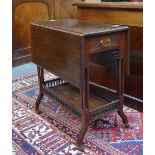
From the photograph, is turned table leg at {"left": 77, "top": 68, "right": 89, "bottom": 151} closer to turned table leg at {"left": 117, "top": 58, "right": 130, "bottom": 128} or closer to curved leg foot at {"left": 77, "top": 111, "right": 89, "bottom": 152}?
curved leg foot at {"left": 77, "top": 111, "right": 89, "bottom": 152}

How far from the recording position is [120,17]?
2.29 m

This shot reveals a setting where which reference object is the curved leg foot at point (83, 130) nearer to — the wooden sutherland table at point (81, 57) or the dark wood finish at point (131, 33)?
the wooden sutherland table at point (81, 57)

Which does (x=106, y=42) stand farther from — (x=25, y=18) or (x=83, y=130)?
(x=25, y=18)

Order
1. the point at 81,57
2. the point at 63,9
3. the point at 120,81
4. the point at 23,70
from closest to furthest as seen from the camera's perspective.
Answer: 1. the point at 81,57
2. the point at 120,81
3. the point at 23,70
4. the point at 63,9

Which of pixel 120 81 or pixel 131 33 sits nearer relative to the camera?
pixel 120 81

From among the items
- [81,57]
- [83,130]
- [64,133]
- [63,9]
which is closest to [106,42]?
[81,57]

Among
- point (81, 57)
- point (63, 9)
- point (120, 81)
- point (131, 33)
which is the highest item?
point (63, 9)

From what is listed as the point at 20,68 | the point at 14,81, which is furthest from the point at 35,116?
the point at 20,68

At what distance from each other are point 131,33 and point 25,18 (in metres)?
2.10

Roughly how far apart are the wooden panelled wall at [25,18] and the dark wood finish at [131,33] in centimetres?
144

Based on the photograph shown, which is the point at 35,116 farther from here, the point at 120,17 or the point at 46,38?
the point at 120,17

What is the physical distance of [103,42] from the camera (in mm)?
1639

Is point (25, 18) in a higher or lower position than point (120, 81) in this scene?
higher
